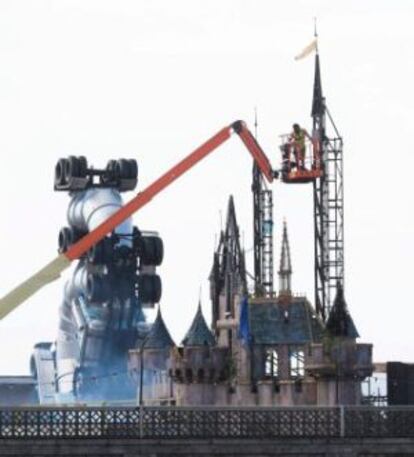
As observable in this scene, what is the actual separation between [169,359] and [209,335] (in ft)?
14.1

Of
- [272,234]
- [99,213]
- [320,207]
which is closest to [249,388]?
[320,207]

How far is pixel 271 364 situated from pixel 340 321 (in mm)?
8106

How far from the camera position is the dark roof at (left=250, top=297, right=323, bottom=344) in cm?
12738

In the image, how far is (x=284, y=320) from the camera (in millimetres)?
127938

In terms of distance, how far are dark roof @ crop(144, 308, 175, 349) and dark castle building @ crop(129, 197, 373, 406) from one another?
1087 cm

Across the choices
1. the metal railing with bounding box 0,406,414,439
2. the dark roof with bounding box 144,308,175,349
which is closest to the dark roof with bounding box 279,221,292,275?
the dark roof with bounding box 144,308,175,349

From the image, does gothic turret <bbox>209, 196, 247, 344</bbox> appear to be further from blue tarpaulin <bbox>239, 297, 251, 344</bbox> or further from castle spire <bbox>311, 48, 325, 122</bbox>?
castle spire <bbox>311, 48, 325, 122</bbox>

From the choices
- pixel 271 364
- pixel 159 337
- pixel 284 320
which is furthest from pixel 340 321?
pixel 159 337

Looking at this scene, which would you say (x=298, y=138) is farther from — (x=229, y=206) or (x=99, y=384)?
(x=99, y=384)

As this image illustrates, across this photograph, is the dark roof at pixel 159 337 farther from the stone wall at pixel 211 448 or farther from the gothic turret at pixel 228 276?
the stone wall at pixel 211 448

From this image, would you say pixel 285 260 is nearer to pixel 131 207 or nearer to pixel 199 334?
pixel 199 334

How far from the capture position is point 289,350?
5034 inches

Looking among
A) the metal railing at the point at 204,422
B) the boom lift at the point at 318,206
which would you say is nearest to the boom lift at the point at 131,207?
the boom lift at the point at 318,206

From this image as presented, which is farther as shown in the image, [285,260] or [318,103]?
[318,103]
